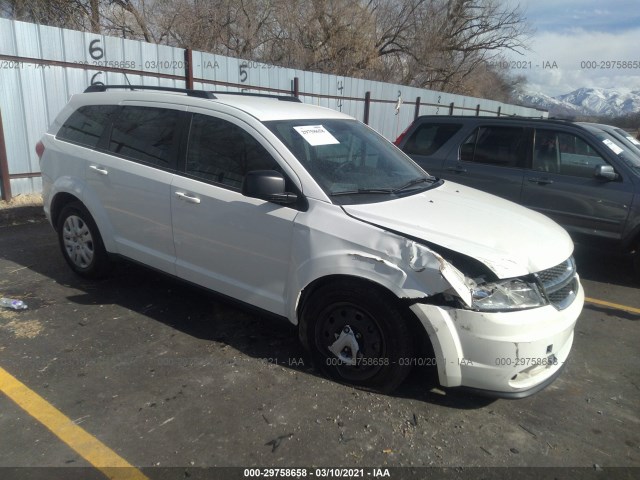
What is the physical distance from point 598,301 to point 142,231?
14.8 ft

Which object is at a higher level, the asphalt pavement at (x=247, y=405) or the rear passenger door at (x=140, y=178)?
the rear passenger door at (x=140, y=178)

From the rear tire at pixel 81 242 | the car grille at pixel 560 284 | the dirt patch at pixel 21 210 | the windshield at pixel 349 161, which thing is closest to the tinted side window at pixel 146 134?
the rear tire at pixel 81 242

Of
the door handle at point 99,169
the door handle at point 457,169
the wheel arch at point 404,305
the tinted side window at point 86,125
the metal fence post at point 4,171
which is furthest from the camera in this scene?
the metal fence post at point 4,171

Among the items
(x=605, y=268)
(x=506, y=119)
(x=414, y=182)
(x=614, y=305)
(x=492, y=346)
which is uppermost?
(x=506, y=119)

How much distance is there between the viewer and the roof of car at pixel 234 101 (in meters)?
3.68

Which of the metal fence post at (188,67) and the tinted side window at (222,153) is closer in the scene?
the tinted side window at (222,153)

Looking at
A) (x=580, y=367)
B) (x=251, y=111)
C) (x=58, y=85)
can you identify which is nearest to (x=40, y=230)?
(x=58, y=85)

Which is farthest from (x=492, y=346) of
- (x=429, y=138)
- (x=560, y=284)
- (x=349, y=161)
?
(x=429, y=138)

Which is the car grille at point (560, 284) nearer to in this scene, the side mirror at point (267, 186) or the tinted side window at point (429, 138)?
the side mirror at point (267, 186)

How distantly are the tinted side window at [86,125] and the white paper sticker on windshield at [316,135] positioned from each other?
195 centimetres

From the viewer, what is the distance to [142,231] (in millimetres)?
4066

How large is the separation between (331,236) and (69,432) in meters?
1.85

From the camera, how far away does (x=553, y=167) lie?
587 centimetres

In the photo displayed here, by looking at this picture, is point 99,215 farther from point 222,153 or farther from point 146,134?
point 222,153
